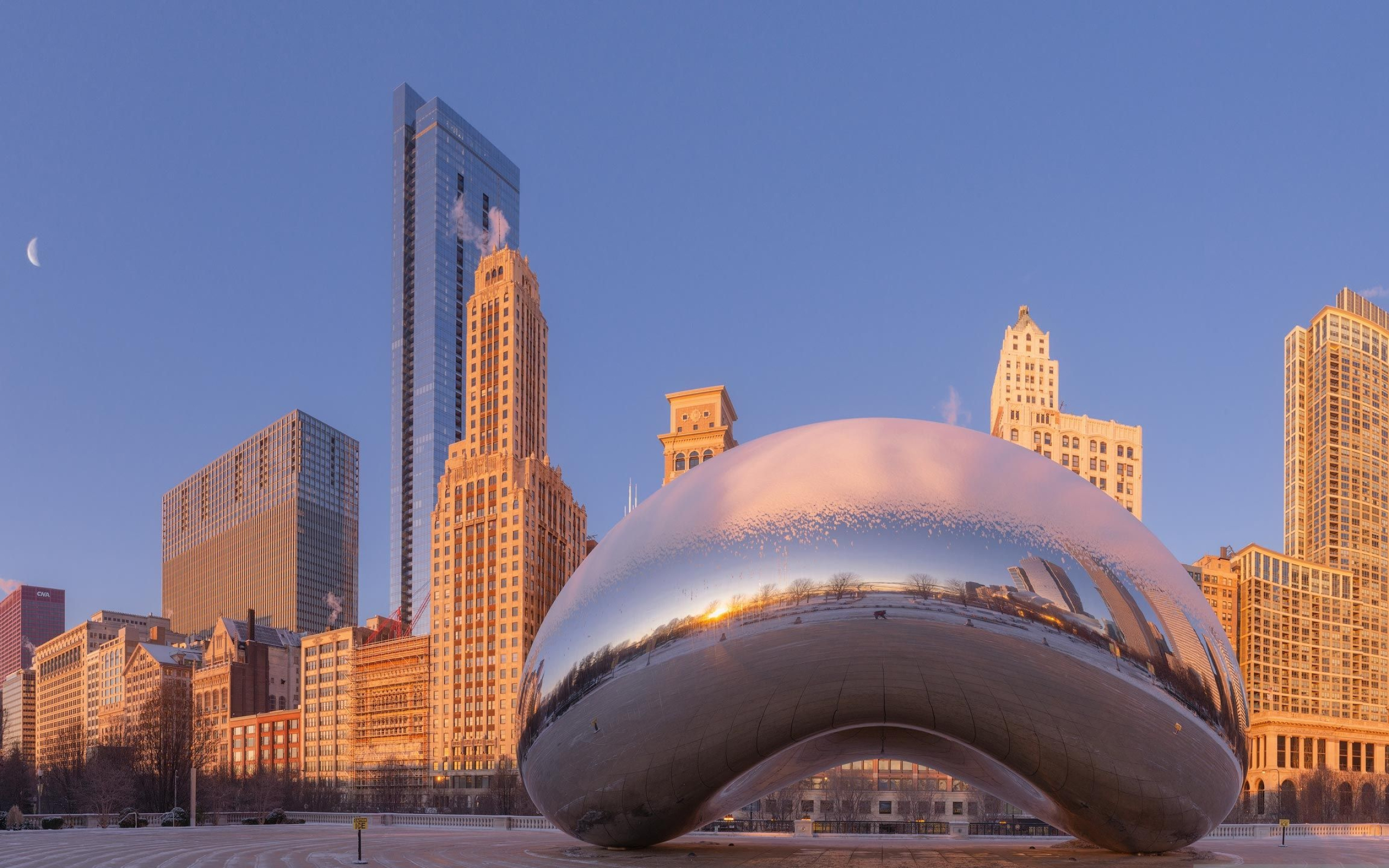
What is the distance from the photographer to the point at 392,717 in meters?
141

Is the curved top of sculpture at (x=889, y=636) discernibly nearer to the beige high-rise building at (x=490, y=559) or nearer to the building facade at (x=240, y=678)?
the beige high-rise building at (x=490, y=559)

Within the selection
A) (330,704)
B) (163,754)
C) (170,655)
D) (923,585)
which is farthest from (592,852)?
(170,655)

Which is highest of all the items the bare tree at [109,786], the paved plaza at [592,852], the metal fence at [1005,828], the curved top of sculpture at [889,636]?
the curved top of sculpture at [889,636]

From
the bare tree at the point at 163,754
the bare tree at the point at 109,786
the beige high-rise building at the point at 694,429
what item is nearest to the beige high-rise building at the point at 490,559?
the beige high-rise building at the point at 694,429

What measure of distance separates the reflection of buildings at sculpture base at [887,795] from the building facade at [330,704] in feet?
225

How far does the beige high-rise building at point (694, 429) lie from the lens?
142750mm

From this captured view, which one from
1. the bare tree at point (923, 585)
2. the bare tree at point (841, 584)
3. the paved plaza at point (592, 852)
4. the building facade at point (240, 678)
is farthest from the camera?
the building facade at point (240, 678)

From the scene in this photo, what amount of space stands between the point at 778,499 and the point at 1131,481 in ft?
387

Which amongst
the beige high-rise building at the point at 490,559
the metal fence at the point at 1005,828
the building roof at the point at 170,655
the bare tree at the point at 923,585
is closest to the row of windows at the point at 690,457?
the beige high-rise building at the point at 490,559

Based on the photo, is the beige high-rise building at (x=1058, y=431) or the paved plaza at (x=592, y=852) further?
the beige high-rise building at (x=1058, y=431)

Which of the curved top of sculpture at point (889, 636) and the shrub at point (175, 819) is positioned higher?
the curved top of sculpture at point (889, 636)

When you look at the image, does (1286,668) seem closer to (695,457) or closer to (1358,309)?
(1358,309)

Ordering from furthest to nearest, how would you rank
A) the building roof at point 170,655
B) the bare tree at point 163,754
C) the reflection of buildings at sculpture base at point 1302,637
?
the building roof at point 170,655, the reflection of buildings at sculpture base at point 1302,637, the bare tree at point 163,754

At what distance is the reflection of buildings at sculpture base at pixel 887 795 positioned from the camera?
311 ft
